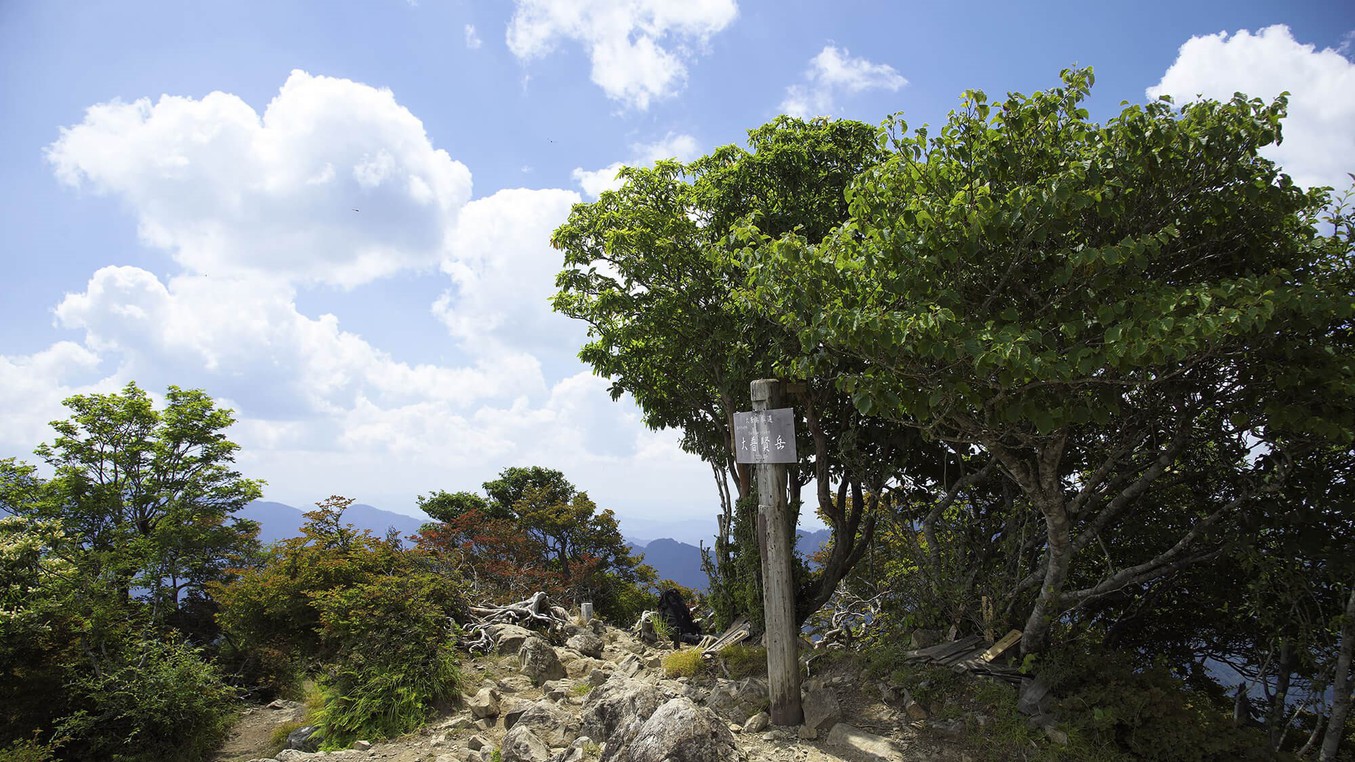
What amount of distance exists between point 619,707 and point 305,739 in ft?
12.5

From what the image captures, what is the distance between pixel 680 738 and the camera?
426cm

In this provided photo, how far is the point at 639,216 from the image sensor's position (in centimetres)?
700

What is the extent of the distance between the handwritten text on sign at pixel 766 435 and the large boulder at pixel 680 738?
2.06 metres

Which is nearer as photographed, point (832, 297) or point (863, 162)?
point (832, 297)

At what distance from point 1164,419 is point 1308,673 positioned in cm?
240

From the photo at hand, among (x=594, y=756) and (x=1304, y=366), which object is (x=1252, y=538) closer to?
(x=1304, y=366)

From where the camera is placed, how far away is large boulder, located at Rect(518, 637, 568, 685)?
8023 mm

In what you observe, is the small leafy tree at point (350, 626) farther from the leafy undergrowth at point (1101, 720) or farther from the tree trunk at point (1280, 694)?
the tree trunk at point (1280, 694)

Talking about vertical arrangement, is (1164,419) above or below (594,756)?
above

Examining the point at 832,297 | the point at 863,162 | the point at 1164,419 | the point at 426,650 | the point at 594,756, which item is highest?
the point at 863,162

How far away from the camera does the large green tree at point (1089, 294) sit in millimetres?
3705

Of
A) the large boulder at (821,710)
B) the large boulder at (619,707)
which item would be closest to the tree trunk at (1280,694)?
the large boulder at (821,710)

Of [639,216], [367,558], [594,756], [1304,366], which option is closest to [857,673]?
[594,756]

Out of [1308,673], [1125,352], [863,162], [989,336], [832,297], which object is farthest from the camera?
[863,162]
